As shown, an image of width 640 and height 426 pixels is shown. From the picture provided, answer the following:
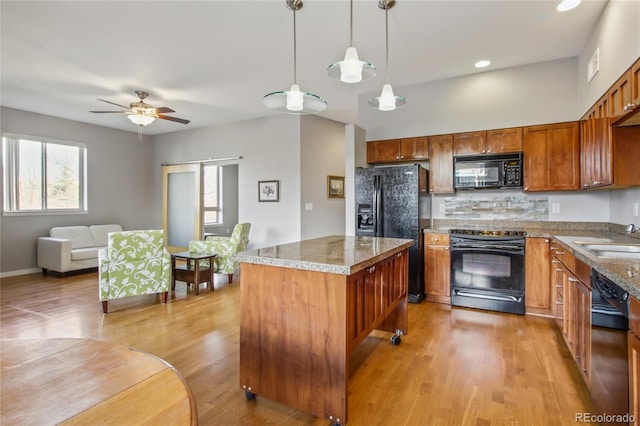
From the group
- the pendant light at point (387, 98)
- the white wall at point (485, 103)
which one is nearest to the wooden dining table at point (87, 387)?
the pendant light at point (387, 98)

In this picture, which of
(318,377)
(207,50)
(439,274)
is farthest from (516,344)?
(207,50)

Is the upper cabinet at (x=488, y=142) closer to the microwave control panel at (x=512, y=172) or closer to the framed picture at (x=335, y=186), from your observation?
the microwave control panel at (x=512, y=172)

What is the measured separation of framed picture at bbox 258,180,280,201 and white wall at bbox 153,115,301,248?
3.0 inches

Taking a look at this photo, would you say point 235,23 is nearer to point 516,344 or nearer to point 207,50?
point 207,50

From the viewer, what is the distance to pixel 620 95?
2338 millimetres

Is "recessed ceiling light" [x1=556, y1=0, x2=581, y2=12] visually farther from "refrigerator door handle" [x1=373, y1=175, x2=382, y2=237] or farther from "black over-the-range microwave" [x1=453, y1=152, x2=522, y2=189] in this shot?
"refrigerator door handle" [x1=373, y1=175, x2=382, y2=237]

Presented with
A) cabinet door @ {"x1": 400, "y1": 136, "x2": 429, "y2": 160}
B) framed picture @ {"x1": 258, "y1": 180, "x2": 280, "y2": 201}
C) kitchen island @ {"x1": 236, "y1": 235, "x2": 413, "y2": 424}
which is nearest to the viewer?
kitchen island @ {"x1": 236, "y1": 235, "x2": 413, "y2": 424}

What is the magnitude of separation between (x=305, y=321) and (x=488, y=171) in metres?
3.16

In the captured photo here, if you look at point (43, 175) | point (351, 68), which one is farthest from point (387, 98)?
point (43, 175)

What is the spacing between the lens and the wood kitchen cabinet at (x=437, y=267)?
393 centimetres

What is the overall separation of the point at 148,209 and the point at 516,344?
24.7 feet

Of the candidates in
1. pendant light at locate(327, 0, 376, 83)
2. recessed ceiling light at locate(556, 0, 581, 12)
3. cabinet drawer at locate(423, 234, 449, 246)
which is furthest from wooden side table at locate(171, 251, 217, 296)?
recessed ceiling light at locate(556, 0, 581, 12)

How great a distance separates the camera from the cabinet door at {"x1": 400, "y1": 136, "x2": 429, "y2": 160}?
14.4 feet

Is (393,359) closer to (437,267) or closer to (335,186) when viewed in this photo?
(437,267)
